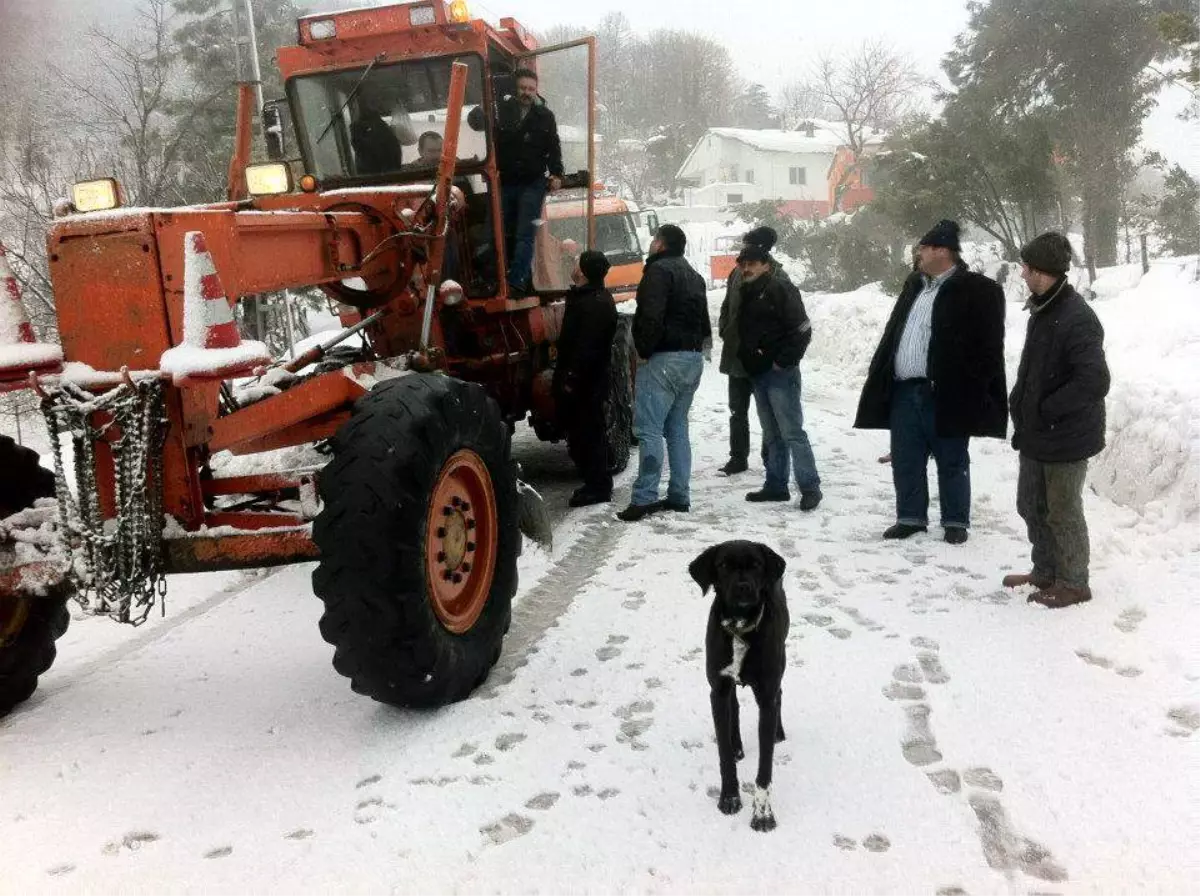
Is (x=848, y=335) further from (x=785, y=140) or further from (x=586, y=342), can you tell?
(x=785, y=140)

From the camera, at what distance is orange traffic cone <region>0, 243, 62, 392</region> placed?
3.15 m

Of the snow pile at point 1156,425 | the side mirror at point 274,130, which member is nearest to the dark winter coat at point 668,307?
the side mirror at point 274,130

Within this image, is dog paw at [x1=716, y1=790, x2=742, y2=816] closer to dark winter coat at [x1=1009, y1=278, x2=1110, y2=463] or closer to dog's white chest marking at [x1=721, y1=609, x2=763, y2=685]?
dog's white chest marking at [x1=721, y1=609, x2=763, y2=685]

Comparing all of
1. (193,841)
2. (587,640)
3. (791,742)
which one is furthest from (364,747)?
(791,742)

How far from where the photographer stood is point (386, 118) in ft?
19.5

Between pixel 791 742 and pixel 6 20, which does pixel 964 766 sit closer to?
pixel 791 742

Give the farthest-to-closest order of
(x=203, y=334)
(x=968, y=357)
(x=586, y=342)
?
(x=586, y=342)
(x=968, y=357)
(x=203, y=334)

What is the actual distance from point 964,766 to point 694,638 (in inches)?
54.0

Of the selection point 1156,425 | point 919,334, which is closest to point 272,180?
point 919,334

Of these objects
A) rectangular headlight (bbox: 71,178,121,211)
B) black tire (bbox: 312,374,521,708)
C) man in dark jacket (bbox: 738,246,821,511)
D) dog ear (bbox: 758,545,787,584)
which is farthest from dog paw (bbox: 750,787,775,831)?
man in dark jacket (bbox: 738,246,821,511)

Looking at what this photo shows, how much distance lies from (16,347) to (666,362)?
3.97 m

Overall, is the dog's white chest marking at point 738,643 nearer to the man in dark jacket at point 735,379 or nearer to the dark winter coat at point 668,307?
the dark winter coat at point 668,307

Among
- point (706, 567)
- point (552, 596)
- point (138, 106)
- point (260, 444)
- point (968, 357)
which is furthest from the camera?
point (138, 106)

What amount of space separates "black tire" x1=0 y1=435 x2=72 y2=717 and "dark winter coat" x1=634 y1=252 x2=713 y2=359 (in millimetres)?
3595
